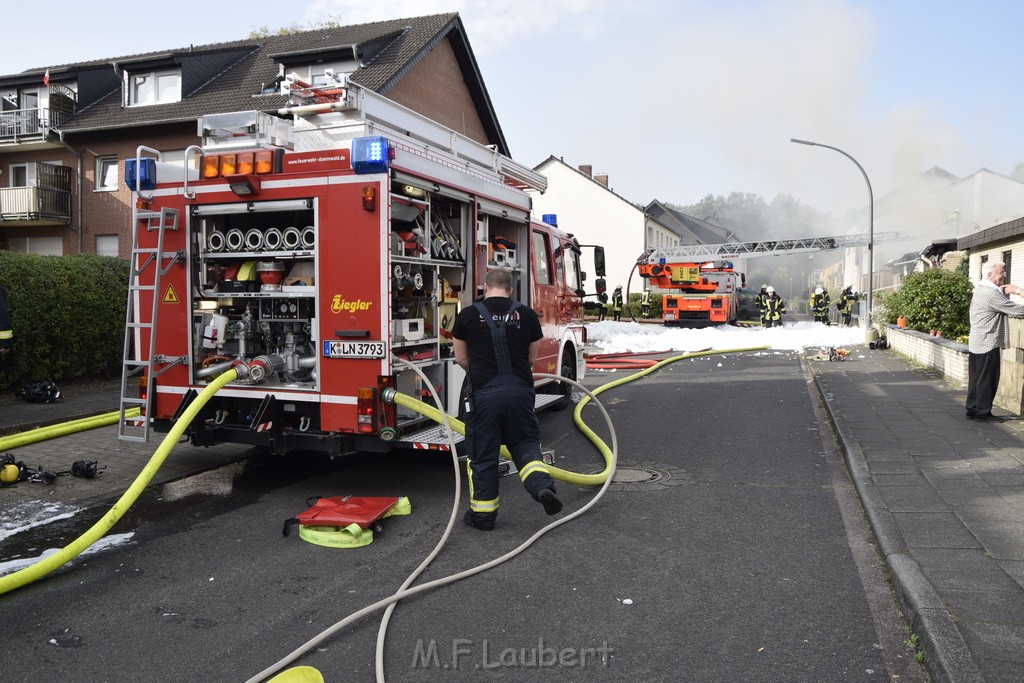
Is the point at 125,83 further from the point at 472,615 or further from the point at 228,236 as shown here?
the point at 472,615

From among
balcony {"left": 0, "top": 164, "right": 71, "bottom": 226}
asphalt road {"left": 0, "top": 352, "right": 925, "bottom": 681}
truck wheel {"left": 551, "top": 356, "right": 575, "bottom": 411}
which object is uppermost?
balcony {"left": 0, "top": 164, "right": 71, "bottom": 226}

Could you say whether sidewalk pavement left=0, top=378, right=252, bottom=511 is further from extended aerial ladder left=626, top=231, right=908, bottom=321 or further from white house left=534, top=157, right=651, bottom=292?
white house left=534, top=157, right=651, bottom=292

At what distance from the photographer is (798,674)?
321cm

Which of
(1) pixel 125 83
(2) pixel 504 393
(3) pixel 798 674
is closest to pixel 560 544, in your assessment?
(2) pixel 504 393

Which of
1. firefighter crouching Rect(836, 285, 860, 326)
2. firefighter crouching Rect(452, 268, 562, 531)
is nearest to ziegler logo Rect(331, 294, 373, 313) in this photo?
firefighter crouching Rect(452, 268, 562, 531)

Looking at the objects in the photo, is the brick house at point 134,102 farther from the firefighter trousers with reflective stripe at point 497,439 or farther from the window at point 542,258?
the firefighter trousers with reflective stripe at point 497,439

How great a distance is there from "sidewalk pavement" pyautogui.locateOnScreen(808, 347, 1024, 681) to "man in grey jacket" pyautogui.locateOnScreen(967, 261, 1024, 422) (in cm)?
27

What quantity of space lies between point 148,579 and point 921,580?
3.99m

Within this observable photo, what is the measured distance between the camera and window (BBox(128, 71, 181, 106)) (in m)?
26.2

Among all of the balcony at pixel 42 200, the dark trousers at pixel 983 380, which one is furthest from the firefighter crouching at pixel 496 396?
the balcony at pixel 42 200

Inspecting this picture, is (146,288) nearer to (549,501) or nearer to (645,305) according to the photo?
(549,501)

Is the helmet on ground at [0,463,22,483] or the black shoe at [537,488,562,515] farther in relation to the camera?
the helmet on ground at [0,463,22,483]

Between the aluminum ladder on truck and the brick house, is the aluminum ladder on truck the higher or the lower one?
the lower one

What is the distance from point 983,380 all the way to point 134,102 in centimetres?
2637
